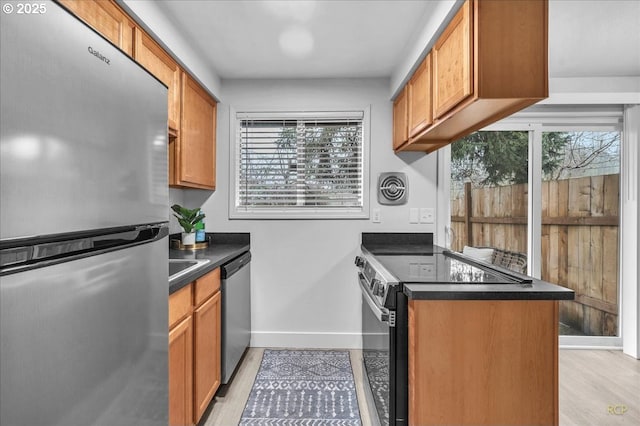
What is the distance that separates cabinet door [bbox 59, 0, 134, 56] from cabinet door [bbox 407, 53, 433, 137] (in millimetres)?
1531

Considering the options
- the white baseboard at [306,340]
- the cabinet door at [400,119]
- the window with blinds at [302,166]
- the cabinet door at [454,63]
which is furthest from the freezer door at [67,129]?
the white baseboard at [306,340]

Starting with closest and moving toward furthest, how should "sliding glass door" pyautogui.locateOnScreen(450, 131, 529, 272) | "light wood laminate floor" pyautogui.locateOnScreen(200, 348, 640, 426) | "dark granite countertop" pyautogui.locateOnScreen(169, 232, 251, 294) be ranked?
"dark granite countertop" pyautogui.locateOnScreen(169, 232, 251, 294)
"light wood laminate floor" pyautogui.locateOnScreen(200, 348, 640, 426)
"sliding glass door" pyautogui.locateOnScreen(450, 131, 529, 272)

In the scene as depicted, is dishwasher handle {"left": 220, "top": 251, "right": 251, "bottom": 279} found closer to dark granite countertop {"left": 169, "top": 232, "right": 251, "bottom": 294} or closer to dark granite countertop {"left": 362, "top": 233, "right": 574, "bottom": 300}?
dark granite countertop {"left": 169, "top": 232, "right": 251, "bottom": 294}

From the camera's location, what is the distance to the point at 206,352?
1.92 meters

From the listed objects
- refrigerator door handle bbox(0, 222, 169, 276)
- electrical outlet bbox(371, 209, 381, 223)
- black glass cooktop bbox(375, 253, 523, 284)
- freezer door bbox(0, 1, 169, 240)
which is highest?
freezer door bbox(0, 1, 169, 240)

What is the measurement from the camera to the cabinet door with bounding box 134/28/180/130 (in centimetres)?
176

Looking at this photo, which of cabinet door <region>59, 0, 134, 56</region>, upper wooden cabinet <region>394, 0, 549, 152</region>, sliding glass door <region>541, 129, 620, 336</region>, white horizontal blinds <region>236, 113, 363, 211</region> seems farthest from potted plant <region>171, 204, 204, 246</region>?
sliding glass door <region>541, 129, 620, 336</region>

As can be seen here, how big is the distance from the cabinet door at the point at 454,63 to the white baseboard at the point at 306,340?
1993 mm

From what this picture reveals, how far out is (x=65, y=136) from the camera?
0.62 metres

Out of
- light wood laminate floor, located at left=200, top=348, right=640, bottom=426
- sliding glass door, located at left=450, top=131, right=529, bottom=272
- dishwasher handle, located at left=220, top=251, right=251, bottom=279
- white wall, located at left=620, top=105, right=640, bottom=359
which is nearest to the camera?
light wood laminate floor, located at left=200, top=348, right=640, bottom=426

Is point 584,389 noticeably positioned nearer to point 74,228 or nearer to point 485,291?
point 485,291

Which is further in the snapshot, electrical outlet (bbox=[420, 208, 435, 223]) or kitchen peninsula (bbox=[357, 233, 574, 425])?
electrical outlet (bbox=[420, 208, 435, 223])

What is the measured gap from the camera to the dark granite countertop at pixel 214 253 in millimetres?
1587

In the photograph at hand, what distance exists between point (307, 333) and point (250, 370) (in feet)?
1.97
